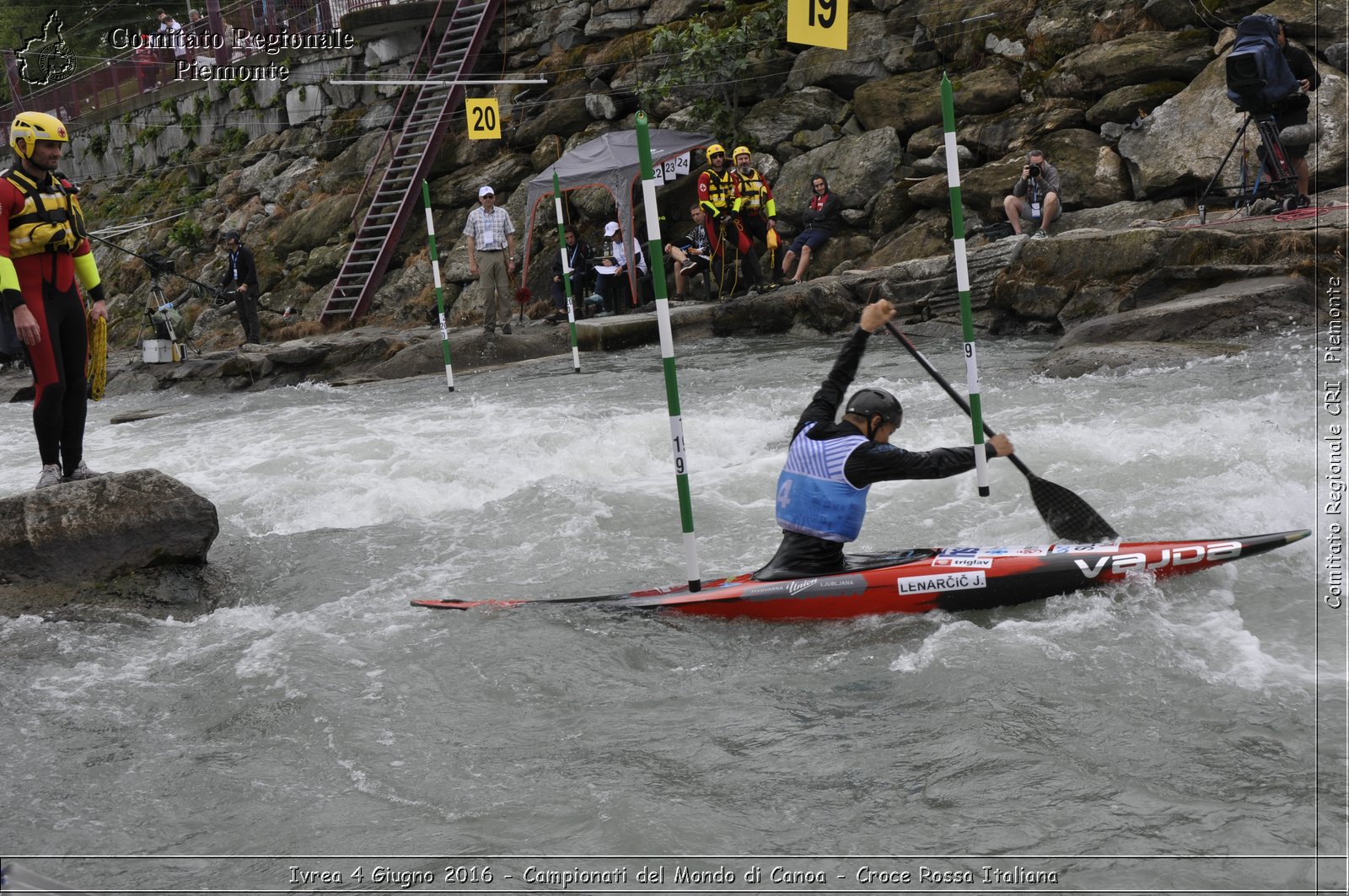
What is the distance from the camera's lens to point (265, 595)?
5.89 metres

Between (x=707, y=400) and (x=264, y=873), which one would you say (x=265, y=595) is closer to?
(x=264, y=873)

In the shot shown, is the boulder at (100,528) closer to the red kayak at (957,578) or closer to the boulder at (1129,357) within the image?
the red kayak at (957,578)

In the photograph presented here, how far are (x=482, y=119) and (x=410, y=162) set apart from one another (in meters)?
3.20

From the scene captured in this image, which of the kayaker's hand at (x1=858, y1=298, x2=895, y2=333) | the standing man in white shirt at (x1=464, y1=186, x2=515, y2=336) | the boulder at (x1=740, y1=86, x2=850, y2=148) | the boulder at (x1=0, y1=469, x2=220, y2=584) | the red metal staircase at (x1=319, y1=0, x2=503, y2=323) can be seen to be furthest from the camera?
the red metal staircase at (x1=319, y1=0, x2=503, y2=323)

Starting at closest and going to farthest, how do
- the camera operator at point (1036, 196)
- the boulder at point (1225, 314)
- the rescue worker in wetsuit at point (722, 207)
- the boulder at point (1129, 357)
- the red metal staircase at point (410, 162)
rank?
the boulder at point (1129, 357), the boulder at point (1225, 314), the camera operator at point (1036, 196), the rescue worker in wetsuit at point (722, 207), the red metal staircase at point (410, 162)

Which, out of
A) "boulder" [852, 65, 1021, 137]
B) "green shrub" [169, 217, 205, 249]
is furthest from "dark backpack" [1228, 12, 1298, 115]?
"green shrub" [169, 217, 205, 249]

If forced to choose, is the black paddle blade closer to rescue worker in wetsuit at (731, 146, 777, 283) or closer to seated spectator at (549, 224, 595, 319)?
rescue worker in wetsuit at (731, 146, 777, 283)

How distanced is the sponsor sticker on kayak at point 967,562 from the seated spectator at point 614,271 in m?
10.8

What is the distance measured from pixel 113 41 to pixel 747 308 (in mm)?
22423

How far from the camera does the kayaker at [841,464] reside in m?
4.70

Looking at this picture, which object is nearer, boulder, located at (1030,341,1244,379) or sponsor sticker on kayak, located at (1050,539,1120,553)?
sponsor sticker on kayak, located at (1050,539,1120,553)

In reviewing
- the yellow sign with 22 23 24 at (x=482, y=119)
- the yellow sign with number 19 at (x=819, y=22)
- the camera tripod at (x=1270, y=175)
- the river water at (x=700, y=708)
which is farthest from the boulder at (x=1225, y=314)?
the yellow sign with 22 23 24 at (x=482, y=119)

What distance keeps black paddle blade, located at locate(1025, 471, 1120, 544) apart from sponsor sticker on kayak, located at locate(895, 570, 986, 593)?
683 millimetres

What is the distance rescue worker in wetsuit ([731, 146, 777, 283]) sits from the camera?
13.5 m
